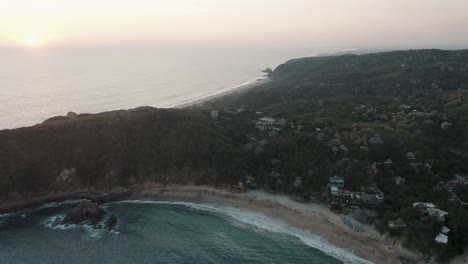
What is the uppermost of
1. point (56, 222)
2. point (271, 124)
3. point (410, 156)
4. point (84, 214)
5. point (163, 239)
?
point (271, 124)

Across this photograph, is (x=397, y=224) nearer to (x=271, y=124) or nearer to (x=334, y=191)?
(x=334, y=191)

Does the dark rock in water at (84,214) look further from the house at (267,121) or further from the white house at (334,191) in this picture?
the house at (267,121)

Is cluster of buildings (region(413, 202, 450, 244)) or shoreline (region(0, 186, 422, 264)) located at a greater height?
cluster of buildings (region(413, 202, 450, 244))

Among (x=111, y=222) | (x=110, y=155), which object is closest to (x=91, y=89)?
(x=110, y=155)

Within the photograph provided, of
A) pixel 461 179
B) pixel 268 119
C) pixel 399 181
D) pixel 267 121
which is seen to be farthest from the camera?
pixel 268 119

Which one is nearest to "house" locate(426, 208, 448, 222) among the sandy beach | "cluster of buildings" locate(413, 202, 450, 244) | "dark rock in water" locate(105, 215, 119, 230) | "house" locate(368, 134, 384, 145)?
"cluster of buildings" locate(413, 202, 450, 244)

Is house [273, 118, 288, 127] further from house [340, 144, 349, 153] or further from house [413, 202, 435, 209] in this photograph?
house [413, 202, 435, 209]

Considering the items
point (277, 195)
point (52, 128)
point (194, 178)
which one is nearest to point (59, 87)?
point (52, 128)

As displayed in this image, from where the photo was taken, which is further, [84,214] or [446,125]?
[446,125]
